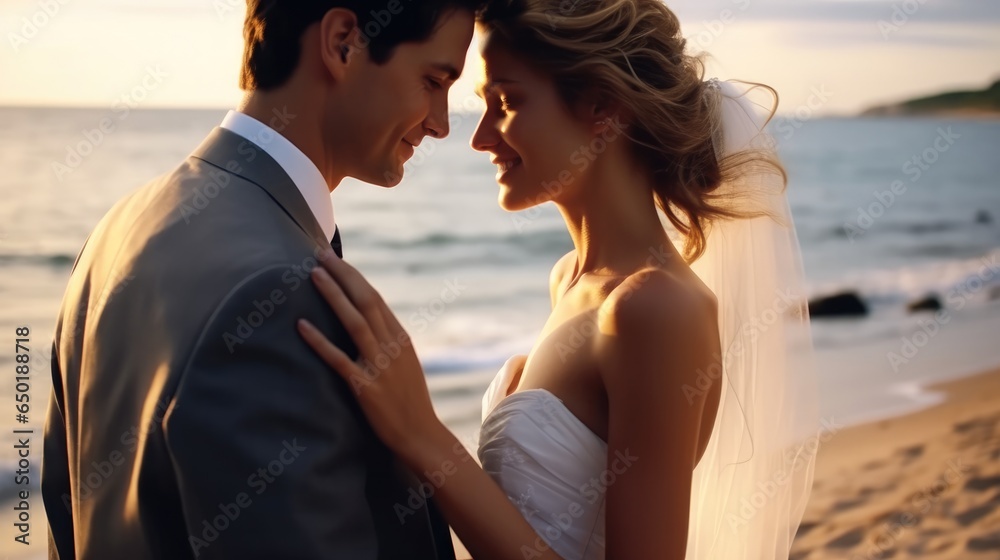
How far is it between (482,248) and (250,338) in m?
18.8

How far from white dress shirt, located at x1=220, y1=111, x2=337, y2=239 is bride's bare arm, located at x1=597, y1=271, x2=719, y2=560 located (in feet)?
3.10

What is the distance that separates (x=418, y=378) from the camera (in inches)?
86.8

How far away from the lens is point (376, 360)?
202 centimetres

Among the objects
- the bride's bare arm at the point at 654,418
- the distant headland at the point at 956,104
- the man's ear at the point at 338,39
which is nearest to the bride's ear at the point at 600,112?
the bride's bare arm at the point at 654,418

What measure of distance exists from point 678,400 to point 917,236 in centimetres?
2386

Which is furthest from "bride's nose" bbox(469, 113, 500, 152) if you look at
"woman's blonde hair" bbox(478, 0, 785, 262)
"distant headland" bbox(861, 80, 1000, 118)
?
"distant headland" bbox(861, 80, 1000, 118)

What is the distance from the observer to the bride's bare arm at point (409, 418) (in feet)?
6.36

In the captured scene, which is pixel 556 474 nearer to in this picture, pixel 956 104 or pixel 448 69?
pixel 448 69

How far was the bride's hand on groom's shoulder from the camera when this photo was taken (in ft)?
6.20

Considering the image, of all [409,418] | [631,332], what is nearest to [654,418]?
[631,332]

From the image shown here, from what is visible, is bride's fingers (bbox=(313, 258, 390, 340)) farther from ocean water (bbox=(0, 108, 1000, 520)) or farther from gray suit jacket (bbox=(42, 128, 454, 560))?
ocean water (bbox=(0, 108, 1000, 520))

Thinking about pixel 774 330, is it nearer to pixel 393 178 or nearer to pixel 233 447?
pixel 393 178

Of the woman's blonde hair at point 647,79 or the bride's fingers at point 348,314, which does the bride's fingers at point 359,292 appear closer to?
the bride's fingers at point 348,314

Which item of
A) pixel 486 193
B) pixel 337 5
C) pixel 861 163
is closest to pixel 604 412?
pixel 337 5
